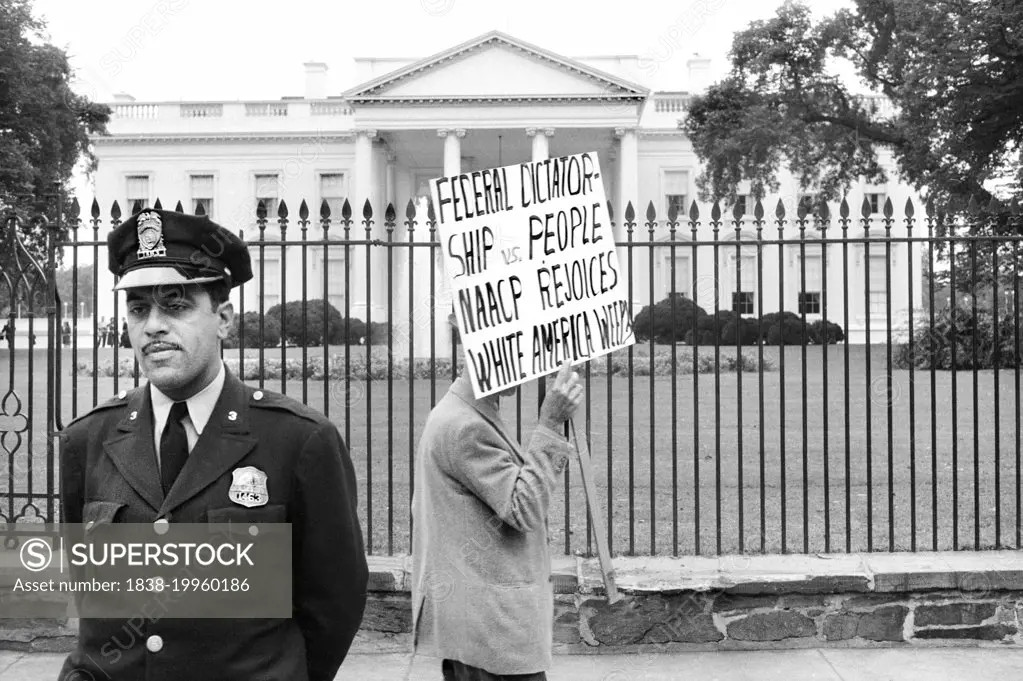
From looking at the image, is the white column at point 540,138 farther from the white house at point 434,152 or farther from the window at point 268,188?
the window at point 268,188

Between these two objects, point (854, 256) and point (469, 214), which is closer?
point (469, 214)

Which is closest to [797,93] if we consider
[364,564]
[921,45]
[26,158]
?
[921,45]

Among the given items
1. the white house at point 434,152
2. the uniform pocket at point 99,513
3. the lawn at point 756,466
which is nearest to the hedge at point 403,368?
the lawn at point 756,466

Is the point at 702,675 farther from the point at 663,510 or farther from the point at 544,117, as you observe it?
the point at 544,117

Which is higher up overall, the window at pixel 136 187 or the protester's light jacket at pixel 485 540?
the window at pixel 136 187

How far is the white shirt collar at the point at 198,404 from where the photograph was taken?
87.7 inches

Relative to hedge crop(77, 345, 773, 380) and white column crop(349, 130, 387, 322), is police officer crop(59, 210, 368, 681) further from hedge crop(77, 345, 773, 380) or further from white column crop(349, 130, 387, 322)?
white column crop(349, 130, 387, 322)

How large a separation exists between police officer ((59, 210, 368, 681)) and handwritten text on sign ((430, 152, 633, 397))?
2.76 feet

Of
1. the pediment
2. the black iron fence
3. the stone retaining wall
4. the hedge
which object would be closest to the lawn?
the black iron fence

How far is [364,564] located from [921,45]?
86.0 feet

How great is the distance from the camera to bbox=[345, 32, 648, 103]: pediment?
41406mm

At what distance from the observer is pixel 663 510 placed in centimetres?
773

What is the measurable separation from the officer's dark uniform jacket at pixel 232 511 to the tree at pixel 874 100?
23.8m

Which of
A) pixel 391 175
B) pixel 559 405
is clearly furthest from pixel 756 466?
pixel 391 175
